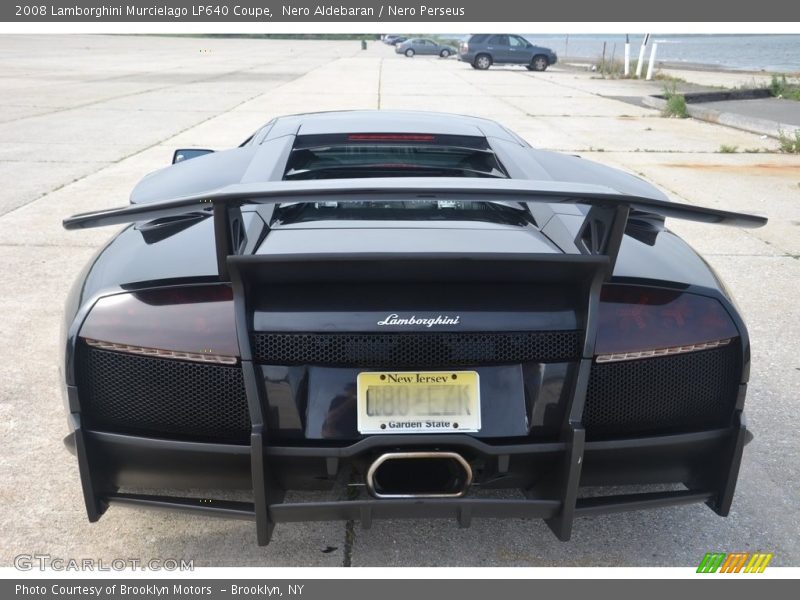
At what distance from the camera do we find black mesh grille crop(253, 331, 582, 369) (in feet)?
6.35

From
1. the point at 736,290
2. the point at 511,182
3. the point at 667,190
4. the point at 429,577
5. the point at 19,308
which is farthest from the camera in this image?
the point at 667,190

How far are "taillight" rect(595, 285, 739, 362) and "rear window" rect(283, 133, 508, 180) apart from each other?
37.6 inches

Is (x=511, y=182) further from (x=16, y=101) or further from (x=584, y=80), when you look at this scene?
(x=584, y=80)

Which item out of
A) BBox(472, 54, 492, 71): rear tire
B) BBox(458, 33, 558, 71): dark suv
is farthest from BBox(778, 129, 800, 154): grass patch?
BBox(472, 54, 492, 71): rear tire

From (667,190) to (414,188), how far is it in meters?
6.93

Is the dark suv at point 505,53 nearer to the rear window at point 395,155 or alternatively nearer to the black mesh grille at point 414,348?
the rear window at point 395,155

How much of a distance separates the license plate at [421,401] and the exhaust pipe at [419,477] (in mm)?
83

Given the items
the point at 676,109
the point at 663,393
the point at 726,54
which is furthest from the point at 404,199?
the point at 726,54

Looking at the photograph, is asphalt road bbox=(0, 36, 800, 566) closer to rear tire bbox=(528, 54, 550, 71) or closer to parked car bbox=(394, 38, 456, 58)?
rear tire bbox=(528, 54, 550, 71)

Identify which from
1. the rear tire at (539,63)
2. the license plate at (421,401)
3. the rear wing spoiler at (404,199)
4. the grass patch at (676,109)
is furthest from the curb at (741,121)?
the rear tire at (539,63)

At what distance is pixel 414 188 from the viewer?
5.89 feet

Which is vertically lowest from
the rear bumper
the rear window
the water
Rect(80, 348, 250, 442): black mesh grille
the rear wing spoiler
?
the water

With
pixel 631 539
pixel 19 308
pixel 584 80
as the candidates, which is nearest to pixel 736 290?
pixel 631 539
